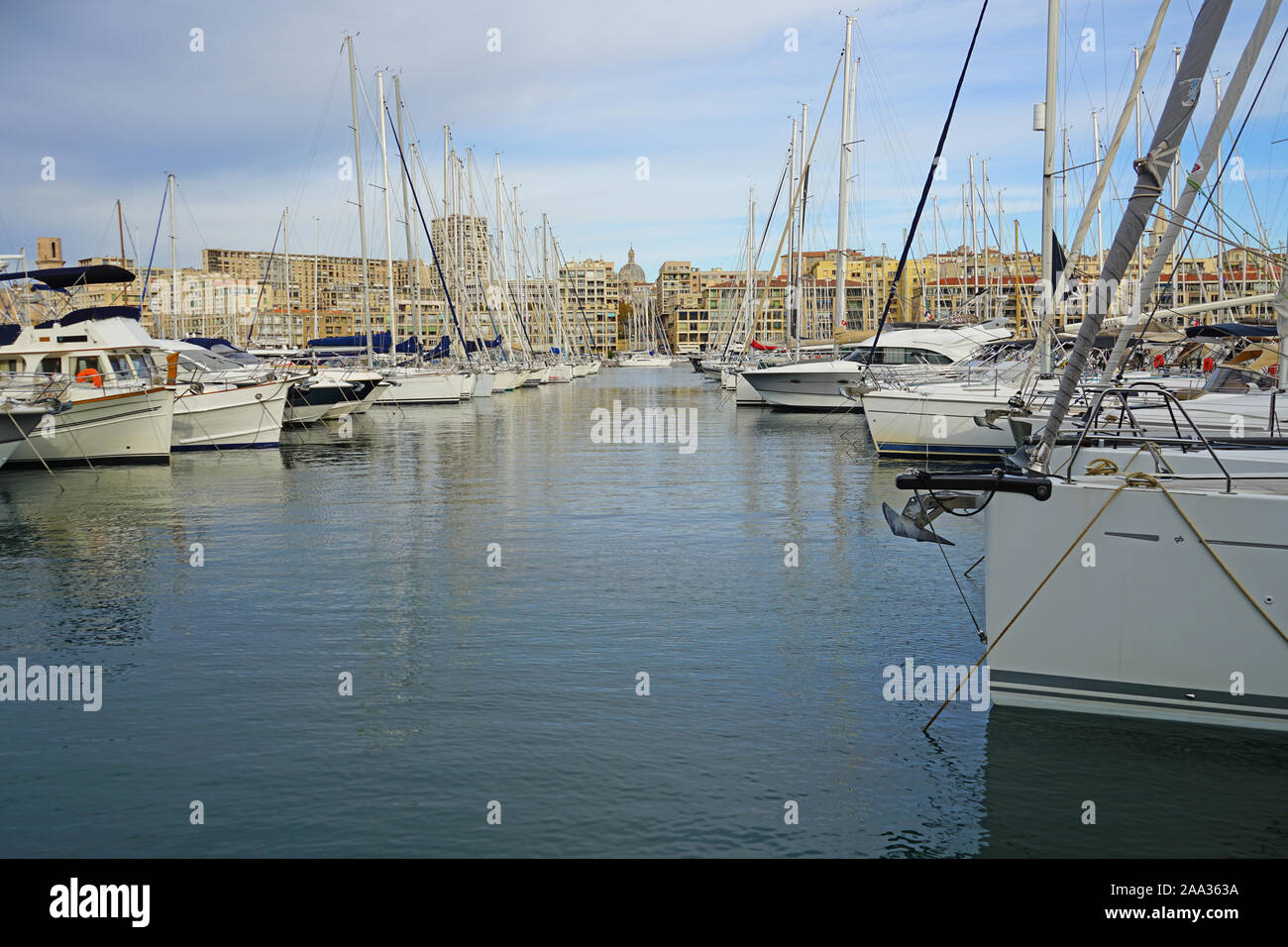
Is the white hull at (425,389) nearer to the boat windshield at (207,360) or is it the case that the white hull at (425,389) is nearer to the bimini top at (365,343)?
the bimini top at (365,343)

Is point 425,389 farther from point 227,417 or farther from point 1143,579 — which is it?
point 1143,579

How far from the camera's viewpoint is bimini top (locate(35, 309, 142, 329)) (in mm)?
27859

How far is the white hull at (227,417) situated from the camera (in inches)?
1214

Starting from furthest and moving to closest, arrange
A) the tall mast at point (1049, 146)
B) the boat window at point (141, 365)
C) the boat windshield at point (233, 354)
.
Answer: the boat windshield at point (233, 354) < the boat window at point (141, 365) < the tall mast at point (1049, 146)

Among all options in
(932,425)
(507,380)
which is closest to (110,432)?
(932,425)

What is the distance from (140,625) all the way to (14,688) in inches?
83.2

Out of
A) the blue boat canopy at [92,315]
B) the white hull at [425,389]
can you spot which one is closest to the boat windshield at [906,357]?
the blue boat canopy at [92,315]

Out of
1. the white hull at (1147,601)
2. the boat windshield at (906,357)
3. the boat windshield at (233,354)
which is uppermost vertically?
the boat windshield at (233,354)

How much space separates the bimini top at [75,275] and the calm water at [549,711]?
40.2 feet

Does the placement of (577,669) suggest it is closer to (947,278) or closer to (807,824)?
Result: (807,824)

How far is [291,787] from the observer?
7547 mm

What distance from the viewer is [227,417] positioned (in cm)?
3123

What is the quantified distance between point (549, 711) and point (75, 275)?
83.0ft
